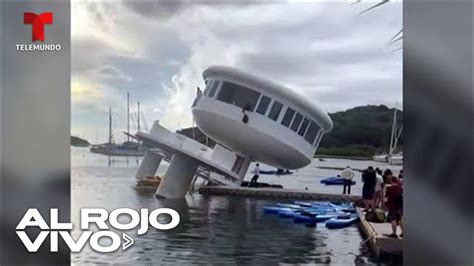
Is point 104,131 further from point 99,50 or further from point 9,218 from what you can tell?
point 9,218

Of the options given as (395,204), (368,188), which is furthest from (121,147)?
(395,204)

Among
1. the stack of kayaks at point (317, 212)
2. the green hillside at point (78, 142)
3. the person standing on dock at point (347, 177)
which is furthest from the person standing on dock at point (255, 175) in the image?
the green hillside at point (78, 142)

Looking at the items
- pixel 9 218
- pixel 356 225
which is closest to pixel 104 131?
pixel 9 218

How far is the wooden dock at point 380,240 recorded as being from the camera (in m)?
2.26

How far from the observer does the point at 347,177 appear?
7.50 feet

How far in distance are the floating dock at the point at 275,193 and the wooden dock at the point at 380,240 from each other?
0.11 metres

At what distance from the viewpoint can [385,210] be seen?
229cm

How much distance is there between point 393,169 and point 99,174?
127 cm

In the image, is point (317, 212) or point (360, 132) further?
point (317, 212)

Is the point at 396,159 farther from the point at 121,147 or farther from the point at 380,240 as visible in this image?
the point at 121,147

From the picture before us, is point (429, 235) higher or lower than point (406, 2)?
lower

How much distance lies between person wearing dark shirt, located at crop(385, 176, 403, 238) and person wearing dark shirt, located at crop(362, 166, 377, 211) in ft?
0.23

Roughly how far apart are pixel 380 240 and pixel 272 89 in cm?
81

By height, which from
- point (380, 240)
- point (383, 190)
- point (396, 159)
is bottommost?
point (380, 240)
